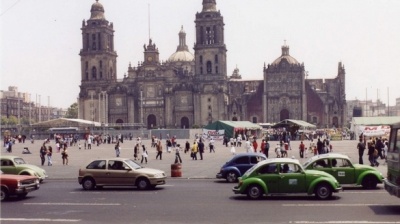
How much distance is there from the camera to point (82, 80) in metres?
110

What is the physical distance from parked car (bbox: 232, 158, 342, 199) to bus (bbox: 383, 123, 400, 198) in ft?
6.72

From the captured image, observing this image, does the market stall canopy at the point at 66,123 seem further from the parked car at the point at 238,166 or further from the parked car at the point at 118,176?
the parked car at the point at 118,176

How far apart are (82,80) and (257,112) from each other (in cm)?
3339

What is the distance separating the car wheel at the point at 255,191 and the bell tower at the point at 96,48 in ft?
312

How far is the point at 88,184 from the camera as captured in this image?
19656 millimetres

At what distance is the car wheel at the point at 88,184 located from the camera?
773 inches

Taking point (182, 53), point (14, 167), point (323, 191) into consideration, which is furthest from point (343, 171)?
point (182, 53)

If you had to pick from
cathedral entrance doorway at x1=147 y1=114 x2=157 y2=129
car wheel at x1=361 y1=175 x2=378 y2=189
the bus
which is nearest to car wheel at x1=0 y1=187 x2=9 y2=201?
the bus

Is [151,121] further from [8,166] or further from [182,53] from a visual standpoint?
[8,166]

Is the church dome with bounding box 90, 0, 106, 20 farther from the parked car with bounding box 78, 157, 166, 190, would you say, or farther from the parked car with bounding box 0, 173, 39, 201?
the parked car with bounding box 0, 173, 39, 201

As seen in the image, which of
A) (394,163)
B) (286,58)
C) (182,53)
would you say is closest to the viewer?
(394,163)

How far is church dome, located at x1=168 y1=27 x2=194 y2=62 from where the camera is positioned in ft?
420

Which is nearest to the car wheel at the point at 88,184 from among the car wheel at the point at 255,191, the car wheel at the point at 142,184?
the car wheel at the point at 142,184

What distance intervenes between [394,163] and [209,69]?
3572 inches
